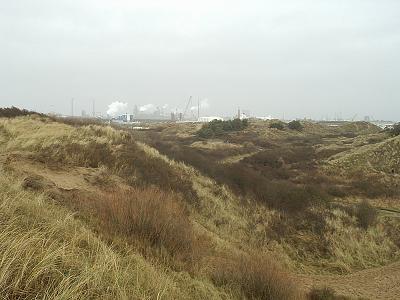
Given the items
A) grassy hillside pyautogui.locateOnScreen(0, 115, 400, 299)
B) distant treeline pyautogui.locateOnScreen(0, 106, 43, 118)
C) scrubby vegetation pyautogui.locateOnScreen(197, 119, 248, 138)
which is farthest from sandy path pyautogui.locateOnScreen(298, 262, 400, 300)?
scrubby vegetation pyautogui.locateOnScreen(197, 119, 248, 138)

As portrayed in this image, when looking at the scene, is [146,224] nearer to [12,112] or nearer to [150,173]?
[150,173]

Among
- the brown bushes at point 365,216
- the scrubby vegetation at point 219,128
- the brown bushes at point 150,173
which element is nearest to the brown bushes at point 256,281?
the brown bushes at point 150,173

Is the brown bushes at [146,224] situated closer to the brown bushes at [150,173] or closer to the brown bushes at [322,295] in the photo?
the brown bushes at [322,295]

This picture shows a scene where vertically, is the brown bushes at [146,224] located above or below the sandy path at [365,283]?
above

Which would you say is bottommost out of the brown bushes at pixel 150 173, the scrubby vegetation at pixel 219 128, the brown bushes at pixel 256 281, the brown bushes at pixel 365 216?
the brown bushes at pixel 365 216

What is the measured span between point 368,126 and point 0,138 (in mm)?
106044

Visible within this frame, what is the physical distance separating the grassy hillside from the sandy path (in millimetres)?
747

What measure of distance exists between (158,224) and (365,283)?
9.80m

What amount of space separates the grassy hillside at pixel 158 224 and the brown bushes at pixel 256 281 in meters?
0.03

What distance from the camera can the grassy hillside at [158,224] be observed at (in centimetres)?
496

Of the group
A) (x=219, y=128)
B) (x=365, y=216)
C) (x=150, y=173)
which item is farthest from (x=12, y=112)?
(x=219, y=128)

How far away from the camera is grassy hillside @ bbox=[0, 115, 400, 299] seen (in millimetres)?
4961

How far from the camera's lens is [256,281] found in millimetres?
8438

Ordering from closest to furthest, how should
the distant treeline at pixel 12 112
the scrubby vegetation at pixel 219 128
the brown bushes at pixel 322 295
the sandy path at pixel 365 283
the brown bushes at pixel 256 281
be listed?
the brown bushes at pixel 256 281 < the brown bushes at pixel 322 295 < the sandy path at pixel 365 283 < the distant treeline at pixel 12 112 < the scrubby vegetation at pixel 219 128
